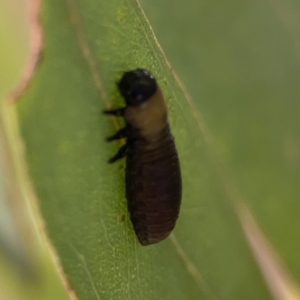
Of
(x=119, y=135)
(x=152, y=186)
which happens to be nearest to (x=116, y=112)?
(x=119, y=135)

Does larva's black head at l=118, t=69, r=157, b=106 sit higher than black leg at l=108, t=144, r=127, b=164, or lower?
higher

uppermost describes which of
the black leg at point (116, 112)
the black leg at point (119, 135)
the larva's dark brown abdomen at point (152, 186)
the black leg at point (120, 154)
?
the black leg at point (116, 112)

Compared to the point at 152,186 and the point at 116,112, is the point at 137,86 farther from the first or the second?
the point at 152,186

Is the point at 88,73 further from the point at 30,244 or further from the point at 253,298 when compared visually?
the point at 253,298

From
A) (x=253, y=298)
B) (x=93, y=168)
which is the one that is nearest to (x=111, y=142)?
(x=93, y=168)

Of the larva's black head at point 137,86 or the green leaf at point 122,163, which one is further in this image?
the larva's black head at point 137,86

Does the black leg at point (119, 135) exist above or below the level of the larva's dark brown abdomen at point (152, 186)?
above
